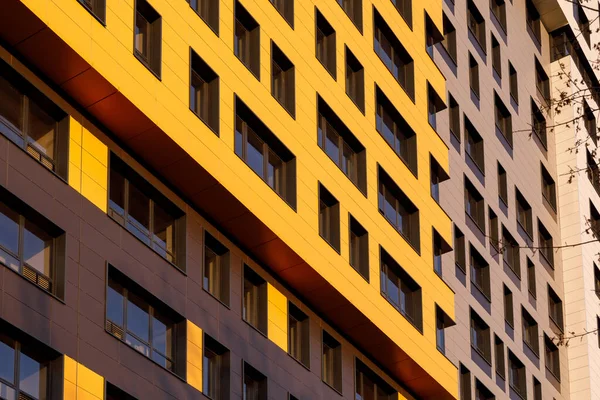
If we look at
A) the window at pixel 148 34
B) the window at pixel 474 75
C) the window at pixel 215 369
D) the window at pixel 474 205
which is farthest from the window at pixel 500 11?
the window at pixel 215 369

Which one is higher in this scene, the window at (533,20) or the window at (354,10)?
the window at (533,20)

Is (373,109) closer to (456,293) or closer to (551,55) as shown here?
(456,293)

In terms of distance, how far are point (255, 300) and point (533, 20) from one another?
3964 cm

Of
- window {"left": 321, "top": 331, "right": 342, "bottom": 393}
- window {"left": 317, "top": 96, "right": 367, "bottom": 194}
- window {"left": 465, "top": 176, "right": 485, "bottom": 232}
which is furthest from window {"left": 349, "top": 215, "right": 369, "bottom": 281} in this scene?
window {"left": 465, "top": 176, "right": 485, "bottom": 232}

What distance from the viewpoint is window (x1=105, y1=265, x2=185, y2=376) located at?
105 feet

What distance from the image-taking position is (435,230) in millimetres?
49219

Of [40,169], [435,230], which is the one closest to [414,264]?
[435,230]

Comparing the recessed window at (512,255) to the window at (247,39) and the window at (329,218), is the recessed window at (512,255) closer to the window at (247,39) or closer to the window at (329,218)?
the window at (329,218)

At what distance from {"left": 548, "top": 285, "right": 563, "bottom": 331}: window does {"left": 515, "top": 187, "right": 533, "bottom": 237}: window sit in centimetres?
374

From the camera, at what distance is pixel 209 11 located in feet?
123

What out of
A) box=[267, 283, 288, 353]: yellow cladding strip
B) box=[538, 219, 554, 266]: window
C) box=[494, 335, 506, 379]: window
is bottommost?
box=[267, 283, 288, 353]: yellow cladding strip

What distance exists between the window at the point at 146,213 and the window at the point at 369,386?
1109cm

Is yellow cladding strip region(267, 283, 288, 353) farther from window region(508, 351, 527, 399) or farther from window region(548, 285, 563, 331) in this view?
window region(548, 285, 563, 331)

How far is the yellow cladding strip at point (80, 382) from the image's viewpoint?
29.2 meters
